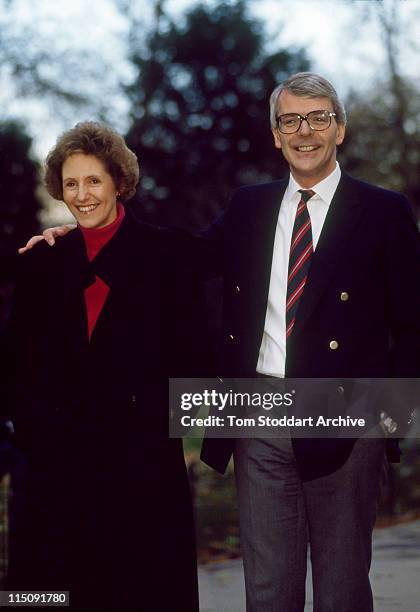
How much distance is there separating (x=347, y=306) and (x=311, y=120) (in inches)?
28.8

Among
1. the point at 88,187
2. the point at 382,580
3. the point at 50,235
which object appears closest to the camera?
the point at 88,187

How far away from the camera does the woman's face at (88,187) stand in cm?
376

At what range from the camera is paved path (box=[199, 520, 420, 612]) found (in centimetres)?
532

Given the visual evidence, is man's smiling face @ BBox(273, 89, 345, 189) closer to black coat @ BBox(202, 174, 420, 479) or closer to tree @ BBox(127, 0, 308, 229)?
Answer: black coat @ BBox(202, 174, 420, 479)

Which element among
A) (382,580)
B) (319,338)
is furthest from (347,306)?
(382,580)

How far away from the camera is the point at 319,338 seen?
3.50 m

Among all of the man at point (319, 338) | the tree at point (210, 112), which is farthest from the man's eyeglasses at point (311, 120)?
the tree at point (210, 112)

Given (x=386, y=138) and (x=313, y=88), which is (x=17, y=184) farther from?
(x=313, y=88)

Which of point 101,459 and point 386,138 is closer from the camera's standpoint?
point 101,459

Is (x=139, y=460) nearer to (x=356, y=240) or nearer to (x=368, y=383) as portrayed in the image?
(x=368, y=383)

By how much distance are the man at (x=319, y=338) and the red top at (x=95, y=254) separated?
533 millimetres

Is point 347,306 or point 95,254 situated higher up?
point 95,254

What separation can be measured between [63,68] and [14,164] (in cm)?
172

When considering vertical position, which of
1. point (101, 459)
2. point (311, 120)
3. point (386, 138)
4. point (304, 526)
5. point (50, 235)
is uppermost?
point (386, 138)
